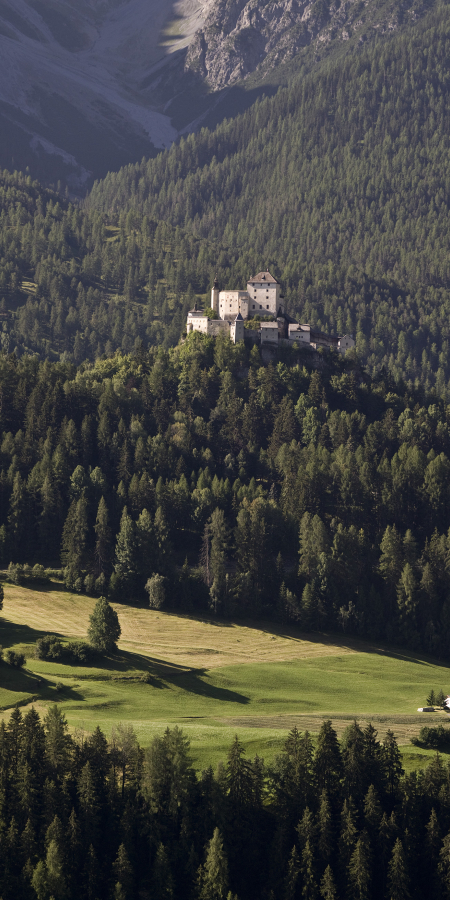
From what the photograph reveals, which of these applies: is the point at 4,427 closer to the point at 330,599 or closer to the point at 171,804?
the point at 330,599

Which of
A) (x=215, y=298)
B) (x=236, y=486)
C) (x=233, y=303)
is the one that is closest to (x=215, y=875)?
(x=236, y=486)

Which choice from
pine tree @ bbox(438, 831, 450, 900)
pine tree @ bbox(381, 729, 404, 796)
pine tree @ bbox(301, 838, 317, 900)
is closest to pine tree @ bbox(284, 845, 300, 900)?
pine tree @ bbox(301, 838, 317, 900)

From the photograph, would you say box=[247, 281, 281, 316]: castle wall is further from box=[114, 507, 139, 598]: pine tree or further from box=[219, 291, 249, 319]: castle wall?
box=[114, 507, 139, 598]: pine tree

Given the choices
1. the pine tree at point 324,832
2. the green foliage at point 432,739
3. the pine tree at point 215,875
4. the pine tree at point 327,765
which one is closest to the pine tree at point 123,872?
the pine tree at point 215,875

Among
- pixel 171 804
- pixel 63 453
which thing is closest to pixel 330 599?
pixel 63 453

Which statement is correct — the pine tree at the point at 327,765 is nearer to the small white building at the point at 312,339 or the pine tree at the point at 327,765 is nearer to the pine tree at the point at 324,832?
the pine tree at the point at 324,832

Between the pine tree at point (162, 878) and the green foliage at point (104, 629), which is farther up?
the green foliage at point (104, 629)

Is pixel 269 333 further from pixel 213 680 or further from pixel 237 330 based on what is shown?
pixel 213 680
